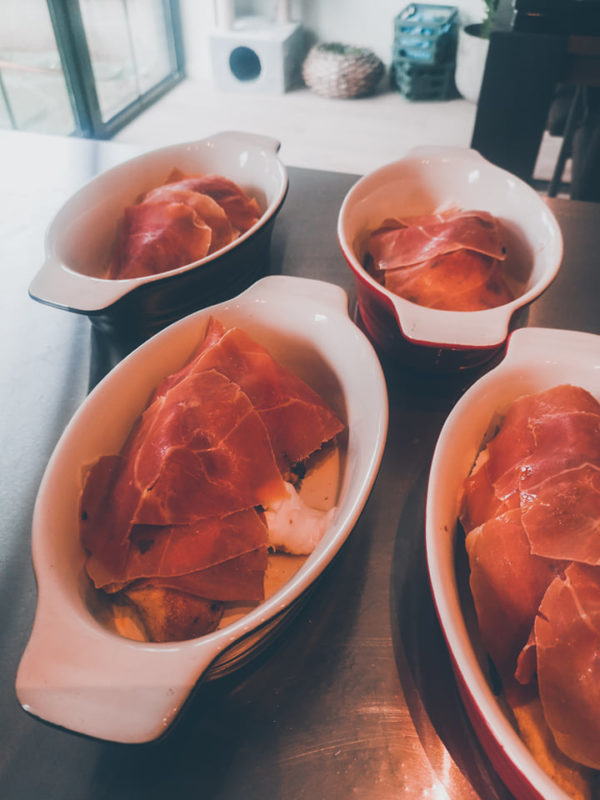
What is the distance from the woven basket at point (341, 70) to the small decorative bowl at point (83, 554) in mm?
2889

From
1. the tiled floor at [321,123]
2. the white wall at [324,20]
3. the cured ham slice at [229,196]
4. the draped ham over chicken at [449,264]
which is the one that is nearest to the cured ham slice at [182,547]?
the draped ham over chicken at [449,264]

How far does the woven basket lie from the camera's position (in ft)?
9.88

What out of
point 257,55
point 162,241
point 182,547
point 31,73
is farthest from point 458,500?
point 257,55

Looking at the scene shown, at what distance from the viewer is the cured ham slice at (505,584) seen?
44 centimetres

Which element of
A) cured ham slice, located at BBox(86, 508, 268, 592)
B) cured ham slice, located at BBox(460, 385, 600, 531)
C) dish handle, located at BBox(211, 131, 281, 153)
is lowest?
cured ham slice, located at BBox(86, 508, 268, 592)

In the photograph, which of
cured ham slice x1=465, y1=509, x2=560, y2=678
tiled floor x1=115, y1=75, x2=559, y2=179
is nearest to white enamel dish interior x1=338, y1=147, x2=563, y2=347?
cured ham slice x1=465, y1=509, x2=560, y2=678

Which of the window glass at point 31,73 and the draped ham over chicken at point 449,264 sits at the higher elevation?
the draped ham over chicken at point 449,264

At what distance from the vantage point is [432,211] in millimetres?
896

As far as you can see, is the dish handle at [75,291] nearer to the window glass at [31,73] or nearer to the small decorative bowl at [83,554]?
the small decorative bowl at [83,554]

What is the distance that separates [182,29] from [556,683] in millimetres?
3871

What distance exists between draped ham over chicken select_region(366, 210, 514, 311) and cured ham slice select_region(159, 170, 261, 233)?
0.23m

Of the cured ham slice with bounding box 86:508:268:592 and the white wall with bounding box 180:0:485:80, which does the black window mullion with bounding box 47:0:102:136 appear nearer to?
the white wall with bounding box 180:0:485:80

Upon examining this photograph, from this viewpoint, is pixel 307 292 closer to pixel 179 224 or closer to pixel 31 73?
pixel 179 224

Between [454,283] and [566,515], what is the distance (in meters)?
0.36
